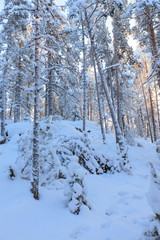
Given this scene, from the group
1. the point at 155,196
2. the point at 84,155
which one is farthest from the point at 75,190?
the point at 84,155

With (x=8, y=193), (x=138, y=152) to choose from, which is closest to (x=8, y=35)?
(x=8, y=193)

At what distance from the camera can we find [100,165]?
24.5 ft

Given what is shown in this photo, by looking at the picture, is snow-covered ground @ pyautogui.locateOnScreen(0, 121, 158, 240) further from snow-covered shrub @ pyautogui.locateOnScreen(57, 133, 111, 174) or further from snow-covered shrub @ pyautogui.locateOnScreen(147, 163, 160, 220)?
snow-covered shrub @ pyautogui.locateOnScreen(57, 133, 111, 174)

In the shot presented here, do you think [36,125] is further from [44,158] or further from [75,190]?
[75,190]

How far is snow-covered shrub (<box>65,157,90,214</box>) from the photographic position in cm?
360

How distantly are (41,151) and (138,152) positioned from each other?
8436 mm

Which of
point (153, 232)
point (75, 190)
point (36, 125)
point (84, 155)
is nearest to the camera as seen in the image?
point (153, 232)

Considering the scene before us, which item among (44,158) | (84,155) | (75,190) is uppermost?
(44,158)

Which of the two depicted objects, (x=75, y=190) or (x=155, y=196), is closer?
(x=155, y=196)

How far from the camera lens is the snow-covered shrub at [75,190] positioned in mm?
3597

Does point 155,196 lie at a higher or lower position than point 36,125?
lower

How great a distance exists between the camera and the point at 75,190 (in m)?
3.71

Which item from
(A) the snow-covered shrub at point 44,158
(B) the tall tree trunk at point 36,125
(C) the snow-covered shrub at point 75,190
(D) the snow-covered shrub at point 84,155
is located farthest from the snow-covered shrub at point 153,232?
(D) the snow-covered shrub at point 84,155

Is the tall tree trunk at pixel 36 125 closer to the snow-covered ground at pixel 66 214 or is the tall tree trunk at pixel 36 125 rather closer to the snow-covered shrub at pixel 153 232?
the snow-covered ground at pixel 66 214
